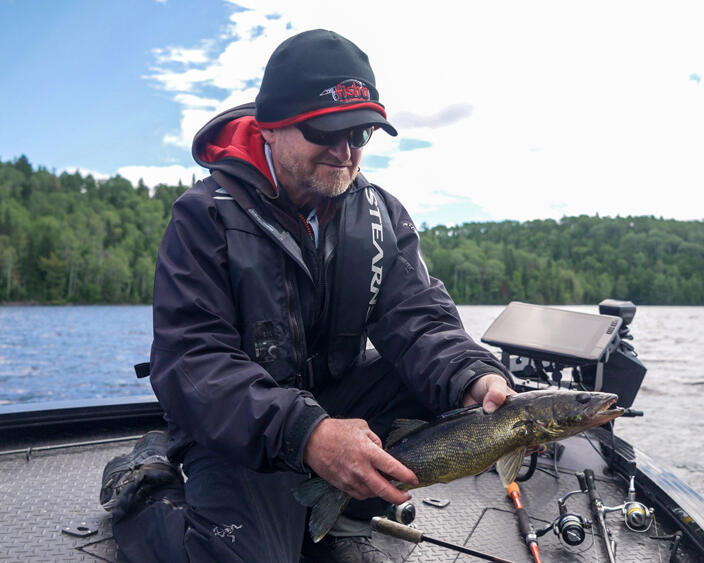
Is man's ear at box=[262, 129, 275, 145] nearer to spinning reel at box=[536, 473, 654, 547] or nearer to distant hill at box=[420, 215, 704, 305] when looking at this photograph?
spinning reel at box=[536, 473, 654, 547]

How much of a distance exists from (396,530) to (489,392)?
93cm

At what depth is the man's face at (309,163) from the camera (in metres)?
2.90

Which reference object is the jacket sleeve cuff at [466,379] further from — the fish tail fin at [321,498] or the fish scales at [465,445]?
the fish tail fin at [321,498]

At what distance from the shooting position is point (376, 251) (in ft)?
10.5

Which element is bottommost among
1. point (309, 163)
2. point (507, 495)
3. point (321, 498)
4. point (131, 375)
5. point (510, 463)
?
point (131, 375)

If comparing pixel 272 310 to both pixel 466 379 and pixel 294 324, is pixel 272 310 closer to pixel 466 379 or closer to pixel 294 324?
pixel 294 324

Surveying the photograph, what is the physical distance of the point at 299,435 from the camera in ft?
7.31

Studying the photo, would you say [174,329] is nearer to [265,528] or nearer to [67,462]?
[265,528]

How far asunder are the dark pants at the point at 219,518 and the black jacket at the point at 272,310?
278 mm

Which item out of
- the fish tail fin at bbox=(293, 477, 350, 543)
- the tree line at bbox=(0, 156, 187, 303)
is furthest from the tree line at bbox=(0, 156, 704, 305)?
the fish tail fin at bbox=(293, 477, 350, 543)

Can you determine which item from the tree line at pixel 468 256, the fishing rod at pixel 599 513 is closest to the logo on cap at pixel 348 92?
the fishing rod at pixel 599 513

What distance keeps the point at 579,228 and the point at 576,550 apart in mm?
103960

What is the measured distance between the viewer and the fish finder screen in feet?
14.0

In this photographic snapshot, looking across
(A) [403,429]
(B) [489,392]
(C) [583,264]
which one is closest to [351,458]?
(A) [403,429]
